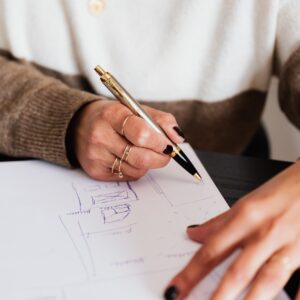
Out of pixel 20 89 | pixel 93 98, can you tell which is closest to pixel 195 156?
pixel 93 98

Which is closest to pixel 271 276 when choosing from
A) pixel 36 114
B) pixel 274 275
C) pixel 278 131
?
pixel 274 275

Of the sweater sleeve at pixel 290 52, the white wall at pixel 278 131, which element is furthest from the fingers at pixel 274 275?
the white wall at pixel 278 131

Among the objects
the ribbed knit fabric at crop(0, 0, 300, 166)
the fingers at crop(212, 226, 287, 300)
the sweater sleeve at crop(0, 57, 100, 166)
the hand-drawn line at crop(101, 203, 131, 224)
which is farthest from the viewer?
the ribbed knit fabric at crop(0, 0, 300, 166)

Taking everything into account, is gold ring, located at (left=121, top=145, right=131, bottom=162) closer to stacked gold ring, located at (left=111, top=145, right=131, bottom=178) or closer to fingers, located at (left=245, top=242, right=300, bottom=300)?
stacked gold ring, located at (left=111, top=145, right=131, bottom=178)

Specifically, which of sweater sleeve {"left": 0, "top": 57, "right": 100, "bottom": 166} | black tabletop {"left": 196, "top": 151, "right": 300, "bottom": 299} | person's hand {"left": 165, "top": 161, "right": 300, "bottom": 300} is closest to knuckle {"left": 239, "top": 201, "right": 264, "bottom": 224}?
person's hand {"left": 165, "top": 161, "right": 300, "bottom": 300}

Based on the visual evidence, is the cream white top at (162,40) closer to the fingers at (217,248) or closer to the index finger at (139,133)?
the index finger at (139,133)

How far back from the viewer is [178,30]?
74 centimetres

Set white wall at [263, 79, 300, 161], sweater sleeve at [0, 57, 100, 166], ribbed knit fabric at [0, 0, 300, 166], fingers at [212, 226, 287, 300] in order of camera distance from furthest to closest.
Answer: white wall at [263, 79, 300, 161] < ribbed knit fabric at [0, 0, 300, 166] < sweater sleeve at [0, 57, 100, 166] < fingers at [212, 226, 287, 300]

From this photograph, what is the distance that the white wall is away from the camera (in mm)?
1291

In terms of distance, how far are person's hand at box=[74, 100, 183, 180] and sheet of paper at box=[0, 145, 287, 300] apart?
0.06ft

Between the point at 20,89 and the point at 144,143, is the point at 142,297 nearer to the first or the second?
the point at 144,143

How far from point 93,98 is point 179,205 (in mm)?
186

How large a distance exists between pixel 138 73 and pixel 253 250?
46cm

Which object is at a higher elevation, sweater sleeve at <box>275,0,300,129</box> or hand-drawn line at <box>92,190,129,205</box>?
sweater sleeve at <box>275,0,300,129</box>
